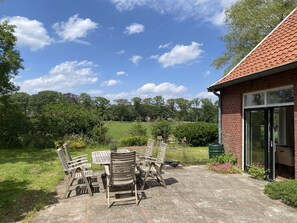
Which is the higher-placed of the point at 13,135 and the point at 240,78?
the point at 240,78

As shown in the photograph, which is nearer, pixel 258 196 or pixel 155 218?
pixel 155 218

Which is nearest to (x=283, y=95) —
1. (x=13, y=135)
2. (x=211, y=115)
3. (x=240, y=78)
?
(x=240, y=78)

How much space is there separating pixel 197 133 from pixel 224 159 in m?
8.40

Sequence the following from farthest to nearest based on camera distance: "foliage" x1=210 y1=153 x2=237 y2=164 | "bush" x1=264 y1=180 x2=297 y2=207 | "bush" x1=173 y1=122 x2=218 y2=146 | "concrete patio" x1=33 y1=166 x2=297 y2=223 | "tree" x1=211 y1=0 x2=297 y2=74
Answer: "tree" x1=211 y1=0 x2=297 y2=74, "bush" x1=173 y1=122 x2=218 y2=146, "foliage" x1=210 y1=153 x2=237 y2=164, "bush" x1=264 y1=180 x2=297 y2=207, "concrete patio" x1=33 y1=166 x2=297 y2=223

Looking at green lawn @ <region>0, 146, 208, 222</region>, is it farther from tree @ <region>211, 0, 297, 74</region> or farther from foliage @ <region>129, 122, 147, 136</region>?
tree @ <region>211, 0, 297, 74</region>

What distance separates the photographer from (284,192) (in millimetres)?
5875

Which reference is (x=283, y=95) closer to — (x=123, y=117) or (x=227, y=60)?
(x=227, y=60)

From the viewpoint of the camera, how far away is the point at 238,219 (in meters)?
4.92

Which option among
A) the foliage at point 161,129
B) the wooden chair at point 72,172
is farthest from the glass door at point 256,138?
the foliage at point 161,129

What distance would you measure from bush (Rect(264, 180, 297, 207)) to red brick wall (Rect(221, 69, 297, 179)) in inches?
107

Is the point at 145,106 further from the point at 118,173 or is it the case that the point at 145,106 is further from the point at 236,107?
the point at 118,173

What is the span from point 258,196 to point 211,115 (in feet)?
87.8

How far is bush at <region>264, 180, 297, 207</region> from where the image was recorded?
5.61 meters

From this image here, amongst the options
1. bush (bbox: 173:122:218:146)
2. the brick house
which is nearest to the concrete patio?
the brick house
